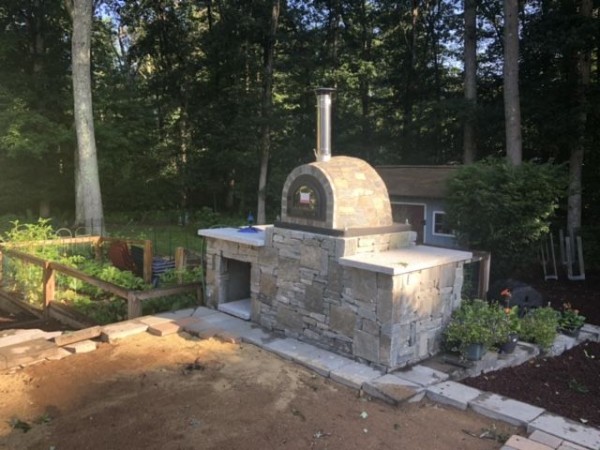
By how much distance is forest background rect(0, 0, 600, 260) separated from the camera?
1545 cm

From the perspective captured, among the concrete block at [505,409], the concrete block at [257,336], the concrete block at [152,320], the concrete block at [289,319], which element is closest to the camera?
the concrete block at [505,409]

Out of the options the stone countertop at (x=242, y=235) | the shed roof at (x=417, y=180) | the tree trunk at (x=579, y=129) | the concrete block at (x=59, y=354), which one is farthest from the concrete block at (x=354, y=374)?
the tree trunk at (x=579, y=129)

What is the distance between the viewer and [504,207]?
7.79 m

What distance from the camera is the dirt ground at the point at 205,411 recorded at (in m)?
3.38

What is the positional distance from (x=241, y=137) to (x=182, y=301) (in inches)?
407

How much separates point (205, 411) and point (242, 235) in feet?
9.07

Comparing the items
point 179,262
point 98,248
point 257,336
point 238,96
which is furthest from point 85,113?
point 257,336

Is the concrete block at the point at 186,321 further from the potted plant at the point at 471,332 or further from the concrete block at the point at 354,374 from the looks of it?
the potted plant at the point at 471,332

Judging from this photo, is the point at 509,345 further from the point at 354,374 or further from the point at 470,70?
the point at 470,70

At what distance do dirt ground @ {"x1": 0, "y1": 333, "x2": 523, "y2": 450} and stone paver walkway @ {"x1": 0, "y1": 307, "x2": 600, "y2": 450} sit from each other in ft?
0.38

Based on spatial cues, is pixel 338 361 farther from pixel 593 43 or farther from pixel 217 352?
pixel 593 43

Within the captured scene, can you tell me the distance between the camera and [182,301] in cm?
691

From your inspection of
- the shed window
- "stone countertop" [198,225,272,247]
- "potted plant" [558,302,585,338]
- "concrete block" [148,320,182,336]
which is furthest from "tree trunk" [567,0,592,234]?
"concrete block" [148,320,182,336]

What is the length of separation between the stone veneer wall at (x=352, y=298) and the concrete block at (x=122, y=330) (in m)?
1.48
